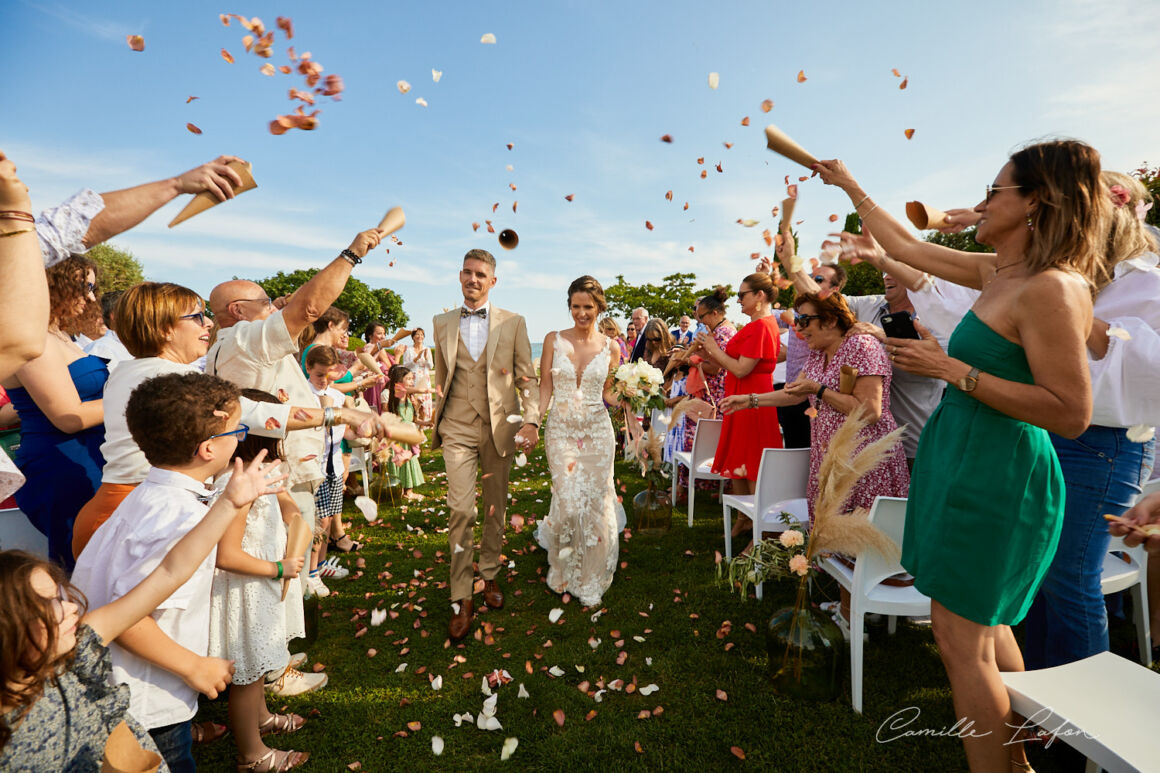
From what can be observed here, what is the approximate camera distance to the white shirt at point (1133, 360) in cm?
250

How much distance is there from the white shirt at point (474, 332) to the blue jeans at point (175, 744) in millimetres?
3093

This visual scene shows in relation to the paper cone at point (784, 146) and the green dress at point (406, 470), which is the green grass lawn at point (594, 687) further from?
the green dress at point (406, 470)

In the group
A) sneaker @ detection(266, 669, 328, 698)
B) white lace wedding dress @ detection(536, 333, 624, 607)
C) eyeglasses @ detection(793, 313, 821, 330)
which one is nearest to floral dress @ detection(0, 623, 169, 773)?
sneaker @ detection(266, 669, 328, 698)

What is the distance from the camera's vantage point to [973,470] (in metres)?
2.07

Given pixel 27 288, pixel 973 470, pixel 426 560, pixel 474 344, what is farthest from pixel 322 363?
pixel 973 470

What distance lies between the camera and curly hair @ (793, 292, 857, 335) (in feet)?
13.1

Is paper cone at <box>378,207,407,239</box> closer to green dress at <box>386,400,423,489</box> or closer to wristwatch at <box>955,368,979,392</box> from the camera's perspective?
wristwatch at <box>955,368,979,392</box>

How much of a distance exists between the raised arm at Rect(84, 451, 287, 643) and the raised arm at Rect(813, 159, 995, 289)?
9.65 ft

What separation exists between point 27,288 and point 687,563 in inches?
205

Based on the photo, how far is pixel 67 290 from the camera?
304cm

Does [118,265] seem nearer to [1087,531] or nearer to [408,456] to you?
[408,456]

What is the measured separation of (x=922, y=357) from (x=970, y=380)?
7.3 inches

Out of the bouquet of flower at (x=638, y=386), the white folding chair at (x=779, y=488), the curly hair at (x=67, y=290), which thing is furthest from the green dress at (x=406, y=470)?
the white folding chair at (x=779, y=488)

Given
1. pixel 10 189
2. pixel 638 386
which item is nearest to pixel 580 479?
pixel 638 386
